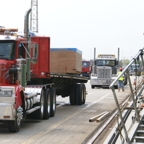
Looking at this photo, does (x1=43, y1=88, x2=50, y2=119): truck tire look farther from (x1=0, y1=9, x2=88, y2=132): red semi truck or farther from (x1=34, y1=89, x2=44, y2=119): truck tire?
(x1=34, y1=89, x2=44, y2=119): truck tire

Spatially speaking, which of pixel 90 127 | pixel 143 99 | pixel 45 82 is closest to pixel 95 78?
pixel 45 82

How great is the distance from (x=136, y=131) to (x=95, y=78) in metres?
27.9

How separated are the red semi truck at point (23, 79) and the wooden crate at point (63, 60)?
4.46 feet

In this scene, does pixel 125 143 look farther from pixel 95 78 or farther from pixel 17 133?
pixel 95 78

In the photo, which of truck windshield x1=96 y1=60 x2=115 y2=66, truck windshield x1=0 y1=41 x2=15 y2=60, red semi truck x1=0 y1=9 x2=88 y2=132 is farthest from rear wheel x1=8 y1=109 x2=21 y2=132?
truck windshield x1=96 y1=60 x2=115 y2=66

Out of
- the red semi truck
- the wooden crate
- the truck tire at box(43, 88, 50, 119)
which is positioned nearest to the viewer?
the red semi truck

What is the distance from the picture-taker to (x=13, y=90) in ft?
36.8

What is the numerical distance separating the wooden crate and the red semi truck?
136 cm

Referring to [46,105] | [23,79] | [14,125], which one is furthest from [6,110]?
[46,105]

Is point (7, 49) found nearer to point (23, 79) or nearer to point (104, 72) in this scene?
point (23, 79)

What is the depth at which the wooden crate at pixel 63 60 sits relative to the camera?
18.5 metres

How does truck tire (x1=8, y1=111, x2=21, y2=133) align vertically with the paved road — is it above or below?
above

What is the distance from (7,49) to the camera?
492 inches

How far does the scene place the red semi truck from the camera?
441 inches
